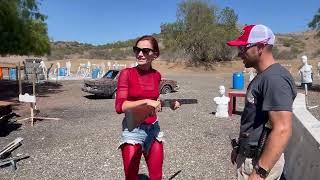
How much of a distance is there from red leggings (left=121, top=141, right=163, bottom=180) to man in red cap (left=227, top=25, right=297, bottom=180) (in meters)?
1.15

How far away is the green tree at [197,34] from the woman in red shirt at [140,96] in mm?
45252

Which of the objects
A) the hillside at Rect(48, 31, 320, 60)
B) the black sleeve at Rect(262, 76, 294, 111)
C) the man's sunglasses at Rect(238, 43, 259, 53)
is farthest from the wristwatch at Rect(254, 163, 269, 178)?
the hillside at Rect(48, 31, 320, 60)

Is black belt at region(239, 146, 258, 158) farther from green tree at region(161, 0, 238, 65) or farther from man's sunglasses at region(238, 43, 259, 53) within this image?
green tree at region(161, 0, 238, 65)

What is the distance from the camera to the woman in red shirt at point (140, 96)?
4.17 m

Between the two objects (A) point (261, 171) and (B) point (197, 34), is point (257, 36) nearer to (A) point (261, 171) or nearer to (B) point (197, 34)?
(A) point (261, 171)

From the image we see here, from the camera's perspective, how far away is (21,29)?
22.4m

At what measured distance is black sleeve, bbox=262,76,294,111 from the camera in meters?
2.92

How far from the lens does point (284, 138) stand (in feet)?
9.64

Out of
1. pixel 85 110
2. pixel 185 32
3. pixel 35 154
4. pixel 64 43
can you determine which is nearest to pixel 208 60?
pixel 185 32

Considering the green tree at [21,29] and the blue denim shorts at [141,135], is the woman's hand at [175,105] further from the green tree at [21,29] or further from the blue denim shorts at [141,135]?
the green tree at [21,29]

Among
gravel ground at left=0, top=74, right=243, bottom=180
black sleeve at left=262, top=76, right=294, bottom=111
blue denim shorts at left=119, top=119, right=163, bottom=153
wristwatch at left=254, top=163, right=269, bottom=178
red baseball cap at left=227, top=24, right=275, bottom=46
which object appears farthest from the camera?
gravel ground at left=0, top=74, right=243, bottom=180

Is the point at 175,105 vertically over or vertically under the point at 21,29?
under

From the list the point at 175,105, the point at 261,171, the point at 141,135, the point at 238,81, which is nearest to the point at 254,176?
the point at 261,171

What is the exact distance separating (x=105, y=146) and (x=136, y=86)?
5729mm
